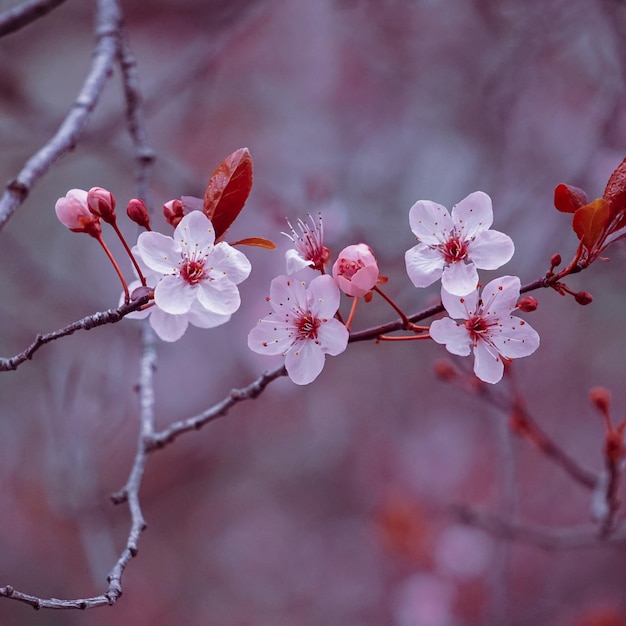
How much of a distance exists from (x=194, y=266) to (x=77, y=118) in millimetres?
379

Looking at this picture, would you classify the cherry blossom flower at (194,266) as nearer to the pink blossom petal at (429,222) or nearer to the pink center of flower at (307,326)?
the pink center of flower at (307,326)

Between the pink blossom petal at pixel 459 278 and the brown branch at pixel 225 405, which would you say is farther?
the brown branch at pixel 225 405

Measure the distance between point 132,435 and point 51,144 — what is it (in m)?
2.45

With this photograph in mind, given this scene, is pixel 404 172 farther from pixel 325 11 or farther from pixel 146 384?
pixel 146 384

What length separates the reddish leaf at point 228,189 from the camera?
0.66m

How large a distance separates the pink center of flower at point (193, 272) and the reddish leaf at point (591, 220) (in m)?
0.37

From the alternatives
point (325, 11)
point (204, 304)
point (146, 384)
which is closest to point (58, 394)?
point (146, 384)

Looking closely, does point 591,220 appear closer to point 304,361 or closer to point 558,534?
point 304,361

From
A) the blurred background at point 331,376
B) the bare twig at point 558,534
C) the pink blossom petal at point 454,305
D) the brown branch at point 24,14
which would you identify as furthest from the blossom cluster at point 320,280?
the blurred background at point 331,376

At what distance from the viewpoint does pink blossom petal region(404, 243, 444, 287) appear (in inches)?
26.7

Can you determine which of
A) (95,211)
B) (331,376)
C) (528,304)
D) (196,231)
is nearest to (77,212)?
(95,211)

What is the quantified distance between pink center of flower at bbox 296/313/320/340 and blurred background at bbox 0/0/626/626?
155 centimetres

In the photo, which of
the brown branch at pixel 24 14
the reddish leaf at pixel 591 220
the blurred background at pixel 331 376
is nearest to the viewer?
the reddish leaf at pixel 591 220

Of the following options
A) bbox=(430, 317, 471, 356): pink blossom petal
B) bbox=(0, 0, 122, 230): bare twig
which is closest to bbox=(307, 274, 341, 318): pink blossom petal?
bbox=(430, 317, 471, 356): pink blossom petal
